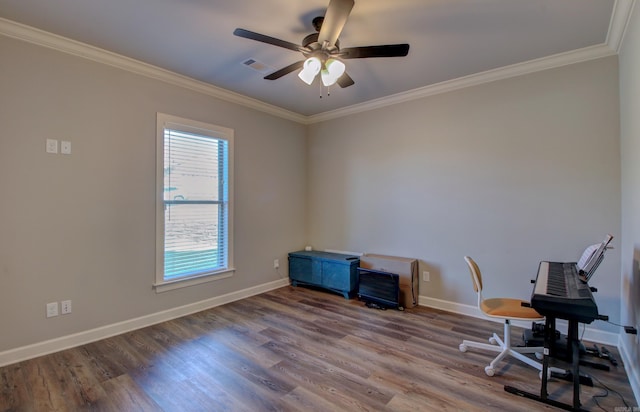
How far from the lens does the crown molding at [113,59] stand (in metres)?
2.49

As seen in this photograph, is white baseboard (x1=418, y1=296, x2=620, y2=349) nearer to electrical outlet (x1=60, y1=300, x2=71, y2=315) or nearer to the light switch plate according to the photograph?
electrical outlet (x1=60, y1=300, x2=71, y2=315)

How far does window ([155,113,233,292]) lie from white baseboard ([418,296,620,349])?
2659 millimetres

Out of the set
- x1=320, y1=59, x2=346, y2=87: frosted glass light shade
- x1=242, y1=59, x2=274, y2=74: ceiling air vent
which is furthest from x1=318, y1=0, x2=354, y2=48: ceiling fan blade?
x1=242, y1=59, x2=274, y2=74: ceiling air vent

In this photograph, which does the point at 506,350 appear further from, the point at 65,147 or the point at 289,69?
the point at 65,147

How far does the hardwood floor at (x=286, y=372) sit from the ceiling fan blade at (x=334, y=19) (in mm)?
2511

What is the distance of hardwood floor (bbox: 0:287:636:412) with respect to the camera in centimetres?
199

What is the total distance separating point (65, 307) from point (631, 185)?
4903mm

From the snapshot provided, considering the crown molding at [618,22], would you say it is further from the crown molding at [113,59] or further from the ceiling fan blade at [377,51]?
the crown molding at [113,59]

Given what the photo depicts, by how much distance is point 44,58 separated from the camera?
2639 millimetres

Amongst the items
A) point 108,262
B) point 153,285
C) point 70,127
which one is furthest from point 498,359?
point 70,127

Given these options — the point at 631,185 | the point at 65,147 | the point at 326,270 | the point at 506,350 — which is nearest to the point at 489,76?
the point at 631,185

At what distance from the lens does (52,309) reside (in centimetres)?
268

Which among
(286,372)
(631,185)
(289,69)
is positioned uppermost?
(289,69)

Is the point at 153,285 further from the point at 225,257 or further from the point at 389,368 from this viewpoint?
the point at 389,368
